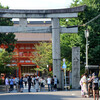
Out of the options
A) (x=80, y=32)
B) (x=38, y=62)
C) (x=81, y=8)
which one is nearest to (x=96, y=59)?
(x=80, y=32)

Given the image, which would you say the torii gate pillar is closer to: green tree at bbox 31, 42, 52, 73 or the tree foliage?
the tree foliage

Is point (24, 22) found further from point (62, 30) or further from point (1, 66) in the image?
point (1, 66)

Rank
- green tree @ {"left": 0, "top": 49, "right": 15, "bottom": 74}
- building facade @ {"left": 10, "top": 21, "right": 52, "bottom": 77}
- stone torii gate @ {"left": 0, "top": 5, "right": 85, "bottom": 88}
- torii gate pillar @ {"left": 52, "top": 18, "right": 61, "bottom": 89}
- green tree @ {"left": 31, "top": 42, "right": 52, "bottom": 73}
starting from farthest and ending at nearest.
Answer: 1. building facade @ {"left": 10, "top": 21, "right": 52, "bottom": 77}
2. green tree @ {"left": 31, "top": 42, "right": 52, "bottom": 73}
3. green tree @ {"left": 0, "top": 49, "right": 15, "bottom": 74}
4. torii gate pillar @ {"left": 52, "top": 18, "right": 61, "bottom": 89}
5. stone torii gate @ {"left": 0, "top": 5, "right": 85, "bottom": 88}

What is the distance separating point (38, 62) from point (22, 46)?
11200 mm

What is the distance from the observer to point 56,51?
85.7 feet

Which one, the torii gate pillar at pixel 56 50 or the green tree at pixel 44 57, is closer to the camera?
the torii gate pillar at pixel 56 50

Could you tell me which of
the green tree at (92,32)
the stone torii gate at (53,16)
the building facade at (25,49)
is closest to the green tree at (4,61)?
the green tree at (92,32)

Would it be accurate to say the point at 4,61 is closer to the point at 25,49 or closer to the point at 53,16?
the point at 53,16

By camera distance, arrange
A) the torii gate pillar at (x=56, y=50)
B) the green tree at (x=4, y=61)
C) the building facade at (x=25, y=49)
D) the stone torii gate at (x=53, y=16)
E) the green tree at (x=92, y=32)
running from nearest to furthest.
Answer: the stone torii gate at (x=53, y=16), the torii gate pillar at (x=56, y=50), the green tree at (x=92, y=32), the green tree at (x=4, y=61), the building facade at (x=25, y=49)

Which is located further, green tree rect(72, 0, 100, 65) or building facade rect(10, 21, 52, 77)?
building facade rect(10, 21, 52, 77)

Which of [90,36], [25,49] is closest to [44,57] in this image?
[25,49]

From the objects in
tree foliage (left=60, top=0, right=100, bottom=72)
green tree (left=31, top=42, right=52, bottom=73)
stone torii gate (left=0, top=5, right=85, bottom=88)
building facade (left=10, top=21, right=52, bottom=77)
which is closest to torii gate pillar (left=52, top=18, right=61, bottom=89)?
stone torii gate (left=0, top=5, right=85, bottom=88)

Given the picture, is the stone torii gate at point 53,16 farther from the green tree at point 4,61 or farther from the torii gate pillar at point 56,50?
the green tree at point 4,61

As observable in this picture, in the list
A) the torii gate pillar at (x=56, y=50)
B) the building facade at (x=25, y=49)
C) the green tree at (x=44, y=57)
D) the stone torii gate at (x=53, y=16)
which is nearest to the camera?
the stone torii gate at (x=53, y=16)
